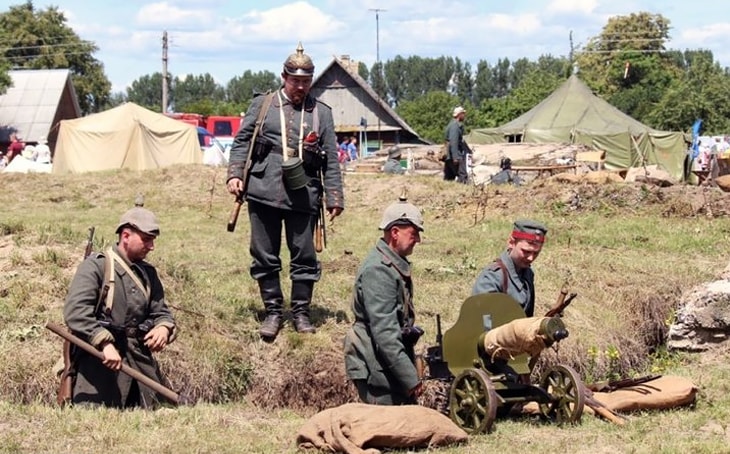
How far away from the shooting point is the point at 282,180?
26.8 feet

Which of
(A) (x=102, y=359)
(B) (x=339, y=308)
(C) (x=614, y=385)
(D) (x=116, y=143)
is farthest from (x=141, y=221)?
(D) (x=116, y=143)

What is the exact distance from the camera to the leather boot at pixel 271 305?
8.55m

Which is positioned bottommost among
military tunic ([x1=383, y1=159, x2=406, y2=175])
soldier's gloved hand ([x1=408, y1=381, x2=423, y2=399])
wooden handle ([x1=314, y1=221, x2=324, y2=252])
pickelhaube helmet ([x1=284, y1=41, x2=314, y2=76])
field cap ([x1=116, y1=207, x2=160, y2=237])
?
soldier's gloved hand ([x1=408, y1=381, x2=423, y2=399])

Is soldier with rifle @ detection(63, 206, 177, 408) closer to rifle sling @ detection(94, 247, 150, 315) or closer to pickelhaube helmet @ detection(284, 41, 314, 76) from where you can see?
rifle sling @ detection(94, 247, 150, 315)

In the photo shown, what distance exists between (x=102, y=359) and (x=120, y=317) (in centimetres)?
37

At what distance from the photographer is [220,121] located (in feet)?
152

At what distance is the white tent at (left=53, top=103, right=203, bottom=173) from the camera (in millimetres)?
29969

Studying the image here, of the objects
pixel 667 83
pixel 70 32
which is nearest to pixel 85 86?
pixel 70 32

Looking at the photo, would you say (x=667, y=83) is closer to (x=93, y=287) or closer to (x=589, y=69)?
(x=589, y=69)

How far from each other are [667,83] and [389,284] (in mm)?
67986

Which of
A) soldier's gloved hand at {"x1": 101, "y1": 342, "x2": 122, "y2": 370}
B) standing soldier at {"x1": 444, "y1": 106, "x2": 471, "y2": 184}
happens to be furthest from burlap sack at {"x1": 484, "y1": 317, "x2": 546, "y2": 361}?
standing soldier at {"x1": 444, "y1": 106, "x2": 471, "y2": 184}

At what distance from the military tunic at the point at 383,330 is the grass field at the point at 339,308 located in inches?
22.8

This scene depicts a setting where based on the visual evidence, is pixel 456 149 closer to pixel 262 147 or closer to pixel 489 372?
pixel 262 147

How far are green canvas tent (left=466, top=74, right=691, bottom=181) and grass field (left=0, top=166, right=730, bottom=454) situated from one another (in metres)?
18.2
